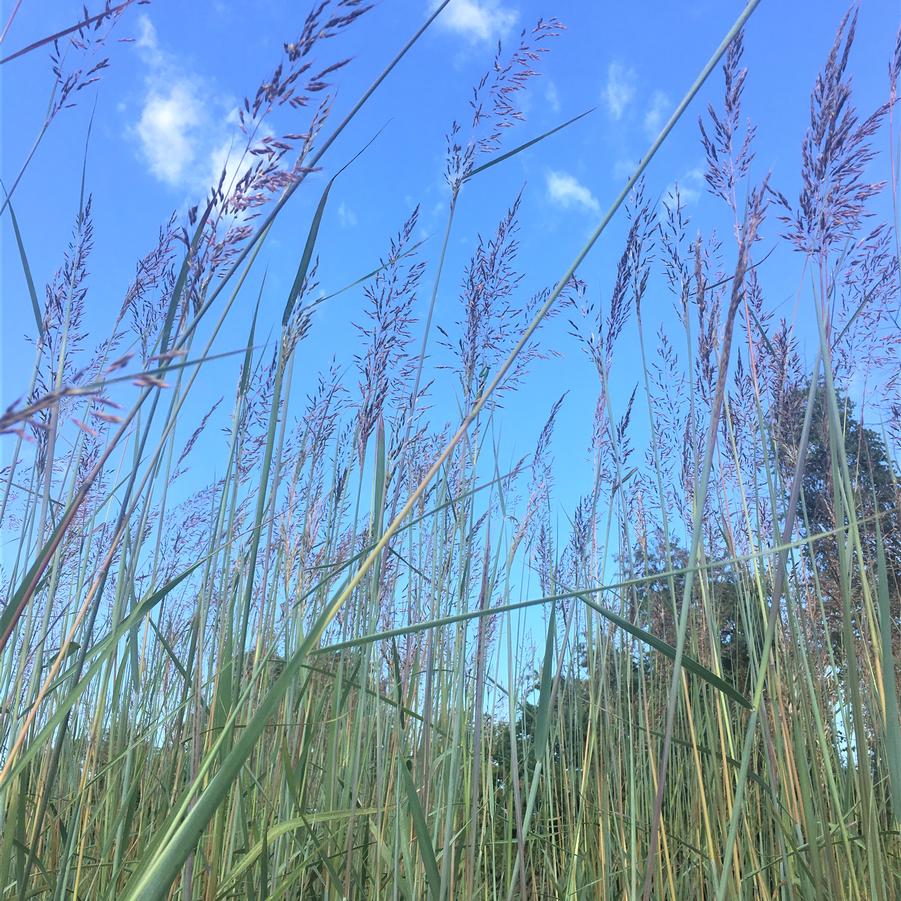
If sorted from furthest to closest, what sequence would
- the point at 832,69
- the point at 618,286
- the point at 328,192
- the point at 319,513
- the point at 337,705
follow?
the point at 319,513 → the point at 618,286 → the point at 337,705 → the point at 832,69 → the point at 328,192

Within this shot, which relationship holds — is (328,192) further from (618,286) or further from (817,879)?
(817,879)

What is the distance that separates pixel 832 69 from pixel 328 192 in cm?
90

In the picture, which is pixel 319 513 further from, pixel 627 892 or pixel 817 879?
pixel 817 879

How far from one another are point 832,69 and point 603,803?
5.16 feet

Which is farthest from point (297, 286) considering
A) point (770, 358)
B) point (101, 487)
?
point (101, 487)

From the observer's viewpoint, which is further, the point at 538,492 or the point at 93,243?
the point at 538,492

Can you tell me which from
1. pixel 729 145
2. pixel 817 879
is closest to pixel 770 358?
pixel 729 145

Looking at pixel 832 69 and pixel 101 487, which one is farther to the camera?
pixel 101 487

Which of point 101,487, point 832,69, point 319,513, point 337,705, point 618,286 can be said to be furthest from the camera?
point 101,487

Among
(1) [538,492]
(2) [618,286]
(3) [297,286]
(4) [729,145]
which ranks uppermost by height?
(4) [729,145]

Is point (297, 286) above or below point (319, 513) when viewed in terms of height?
below

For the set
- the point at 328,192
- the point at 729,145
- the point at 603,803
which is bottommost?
the point at 603,803

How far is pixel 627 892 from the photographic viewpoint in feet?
4.97

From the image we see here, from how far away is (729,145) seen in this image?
1425mm
